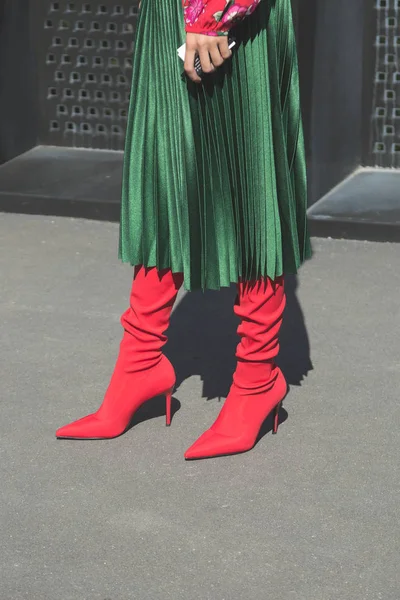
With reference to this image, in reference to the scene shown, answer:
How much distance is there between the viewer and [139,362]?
3363 mm

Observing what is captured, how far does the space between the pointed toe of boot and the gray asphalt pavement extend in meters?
0.03

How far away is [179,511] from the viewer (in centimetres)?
304

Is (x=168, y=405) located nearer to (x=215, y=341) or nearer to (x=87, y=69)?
(x=215, y=341)

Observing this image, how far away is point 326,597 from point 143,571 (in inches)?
17.1

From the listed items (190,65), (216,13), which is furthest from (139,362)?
(216,13)

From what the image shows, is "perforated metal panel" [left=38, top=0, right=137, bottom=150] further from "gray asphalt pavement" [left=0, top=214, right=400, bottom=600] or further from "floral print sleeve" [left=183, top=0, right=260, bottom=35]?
"floral print sleeve" [left=183, top=0, right=260, bottom=35]

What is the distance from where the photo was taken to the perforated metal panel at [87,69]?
6.47 metres

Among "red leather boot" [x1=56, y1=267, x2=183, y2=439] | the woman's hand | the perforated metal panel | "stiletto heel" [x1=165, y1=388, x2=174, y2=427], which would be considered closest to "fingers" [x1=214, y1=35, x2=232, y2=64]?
the woman's hand

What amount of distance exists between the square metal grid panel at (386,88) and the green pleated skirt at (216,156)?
295 centimetres

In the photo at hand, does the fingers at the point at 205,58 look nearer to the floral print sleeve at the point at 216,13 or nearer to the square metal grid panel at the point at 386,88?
the floral print sleeve at the point at 216,13

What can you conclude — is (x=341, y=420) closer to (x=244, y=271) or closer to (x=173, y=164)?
(x=244, y=271)

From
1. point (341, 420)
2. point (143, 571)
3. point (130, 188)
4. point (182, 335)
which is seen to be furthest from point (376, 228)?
point (143, 571)

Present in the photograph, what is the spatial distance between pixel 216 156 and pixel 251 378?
0.65 m

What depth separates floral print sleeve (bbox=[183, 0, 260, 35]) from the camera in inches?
113
